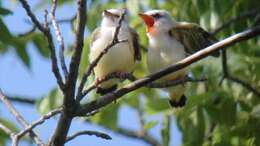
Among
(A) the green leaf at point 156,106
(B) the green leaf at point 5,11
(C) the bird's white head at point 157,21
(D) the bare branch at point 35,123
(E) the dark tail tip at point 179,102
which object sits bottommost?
(A) the green leaf at point 156,106

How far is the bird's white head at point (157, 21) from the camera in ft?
15.0

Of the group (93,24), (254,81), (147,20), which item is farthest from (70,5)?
(147,20)

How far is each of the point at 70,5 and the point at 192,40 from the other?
2.88m

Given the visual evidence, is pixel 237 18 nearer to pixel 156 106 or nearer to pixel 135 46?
pixel 156 106

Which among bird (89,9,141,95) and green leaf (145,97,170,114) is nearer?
bird (89,9,141,95)

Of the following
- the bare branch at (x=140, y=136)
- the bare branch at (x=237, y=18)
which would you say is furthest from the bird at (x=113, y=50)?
the bare branch at (x=140, y=136)

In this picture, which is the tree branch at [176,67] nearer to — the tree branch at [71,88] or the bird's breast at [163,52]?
the tree branch at [71,88]

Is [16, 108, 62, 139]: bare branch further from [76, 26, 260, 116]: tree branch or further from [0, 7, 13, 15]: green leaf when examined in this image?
[0, 7, 13, 15]: green leaf

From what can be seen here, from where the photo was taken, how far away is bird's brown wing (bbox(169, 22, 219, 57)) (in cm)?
A: 434

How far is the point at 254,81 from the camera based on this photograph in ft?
19.3

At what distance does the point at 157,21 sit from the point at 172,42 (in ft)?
0.59

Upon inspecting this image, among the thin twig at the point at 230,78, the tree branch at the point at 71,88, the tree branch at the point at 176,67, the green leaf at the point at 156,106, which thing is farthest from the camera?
the green leaf at the point at 156,106

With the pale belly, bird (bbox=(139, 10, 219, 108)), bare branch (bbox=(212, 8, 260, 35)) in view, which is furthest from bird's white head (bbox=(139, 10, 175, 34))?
bare branch (bbox=(212, 8, 260, 35))

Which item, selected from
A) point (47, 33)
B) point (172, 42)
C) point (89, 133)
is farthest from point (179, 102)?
point (47, 33)
